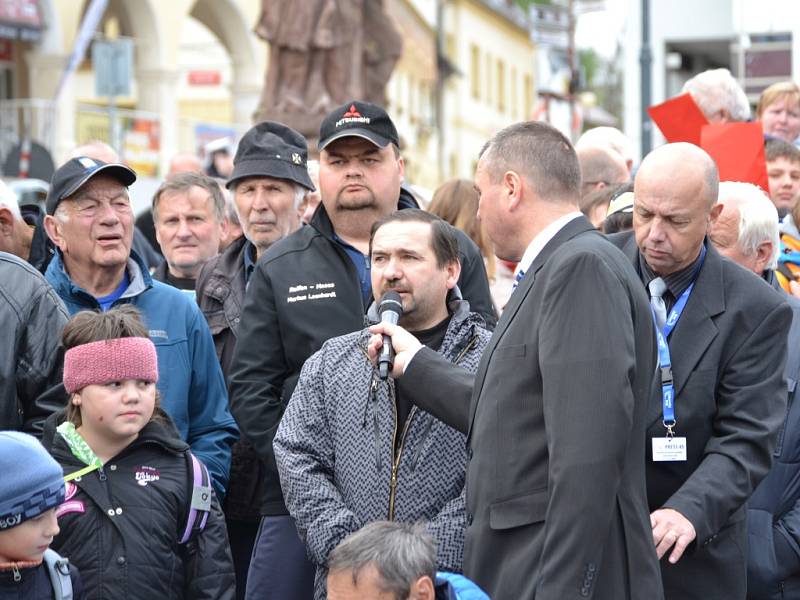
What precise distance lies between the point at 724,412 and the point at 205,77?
43.2 metres

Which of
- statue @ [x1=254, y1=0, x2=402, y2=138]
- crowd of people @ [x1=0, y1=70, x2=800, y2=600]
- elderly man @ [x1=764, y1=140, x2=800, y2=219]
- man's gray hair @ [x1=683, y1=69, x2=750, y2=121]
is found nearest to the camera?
crowd of people @ [x1=0, y1=70, x2=800, y2=600]

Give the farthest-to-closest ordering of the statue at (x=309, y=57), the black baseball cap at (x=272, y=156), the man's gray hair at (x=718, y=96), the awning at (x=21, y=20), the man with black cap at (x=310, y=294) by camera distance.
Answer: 1. the awning at (x=21, y=20)
2. the statue at (x=309, y=57)
3. the man's gray hair at (x=718, y=96)
4. the black baseball cap at (x=272, y=156)
5. the man with black cap at (x=310, y=294)

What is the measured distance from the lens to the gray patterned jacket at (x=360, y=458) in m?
5.56

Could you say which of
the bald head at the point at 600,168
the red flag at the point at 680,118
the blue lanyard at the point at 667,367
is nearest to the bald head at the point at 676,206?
the blue lanyard at the point at 667,367

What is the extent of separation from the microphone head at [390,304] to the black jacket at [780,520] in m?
1.56

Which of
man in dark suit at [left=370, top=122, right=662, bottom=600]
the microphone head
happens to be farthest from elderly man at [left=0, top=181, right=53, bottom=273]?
man in dark suit at [left=370, top=122, right=662, bottom=600]

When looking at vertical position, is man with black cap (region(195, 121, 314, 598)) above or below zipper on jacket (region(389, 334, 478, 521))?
above

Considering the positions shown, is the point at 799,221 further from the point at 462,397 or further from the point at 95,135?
the point at 95,135

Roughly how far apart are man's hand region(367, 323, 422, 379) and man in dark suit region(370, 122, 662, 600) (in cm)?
41

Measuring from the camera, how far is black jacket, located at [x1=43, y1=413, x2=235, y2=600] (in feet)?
18.0

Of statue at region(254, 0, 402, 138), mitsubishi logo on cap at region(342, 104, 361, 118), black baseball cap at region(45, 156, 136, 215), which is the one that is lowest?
black baseball cap at region(45, 156, 136, 215)

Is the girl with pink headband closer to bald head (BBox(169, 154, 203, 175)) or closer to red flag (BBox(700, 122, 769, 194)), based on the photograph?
red flag (BBox(700, 122, 769, 194))

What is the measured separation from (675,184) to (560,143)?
707 millimetres

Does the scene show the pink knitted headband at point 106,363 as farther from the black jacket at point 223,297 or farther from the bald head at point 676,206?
the bald head at point 676,206
